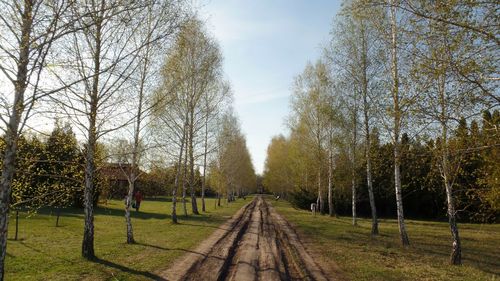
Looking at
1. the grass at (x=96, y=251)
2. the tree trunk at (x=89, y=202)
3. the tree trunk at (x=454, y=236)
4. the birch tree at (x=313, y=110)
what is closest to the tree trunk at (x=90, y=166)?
the tree trunk at (x=89, y=202)

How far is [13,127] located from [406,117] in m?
7.30

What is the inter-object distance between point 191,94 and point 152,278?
636 inches

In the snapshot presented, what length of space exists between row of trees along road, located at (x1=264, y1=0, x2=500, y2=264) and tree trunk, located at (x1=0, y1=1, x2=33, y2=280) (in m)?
5.51

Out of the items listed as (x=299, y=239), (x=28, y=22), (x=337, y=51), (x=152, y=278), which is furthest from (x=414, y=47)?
(x=337, y=51)

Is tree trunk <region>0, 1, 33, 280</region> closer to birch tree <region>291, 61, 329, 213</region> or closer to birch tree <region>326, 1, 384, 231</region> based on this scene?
birch tree <region>326, 1, 384, 231</region>

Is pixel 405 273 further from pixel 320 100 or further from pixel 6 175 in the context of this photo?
pixel 320 100

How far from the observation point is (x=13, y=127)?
18.5ft

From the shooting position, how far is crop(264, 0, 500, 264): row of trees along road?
606 cm

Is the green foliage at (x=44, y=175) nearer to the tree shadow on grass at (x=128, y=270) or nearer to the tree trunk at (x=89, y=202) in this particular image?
the tree trunk at (x=89, y=202)

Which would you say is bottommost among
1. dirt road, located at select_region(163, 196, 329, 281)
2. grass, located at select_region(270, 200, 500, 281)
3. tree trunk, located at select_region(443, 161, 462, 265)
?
grass, located at select_region(270, 200, 500, 281)

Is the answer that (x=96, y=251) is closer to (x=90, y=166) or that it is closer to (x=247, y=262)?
(x=90, y=166)

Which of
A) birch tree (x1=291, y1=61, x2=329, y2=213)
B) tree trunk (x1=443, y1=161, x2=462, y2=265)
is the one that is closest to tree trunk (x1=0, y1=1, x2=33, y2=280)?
tree trunk (x1=443, y1=161, x2=462, y2=265)

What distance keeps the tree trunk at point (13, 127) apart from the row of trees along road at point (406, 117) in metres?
5.51

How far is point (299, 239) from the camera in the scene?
Result: 15.6m
